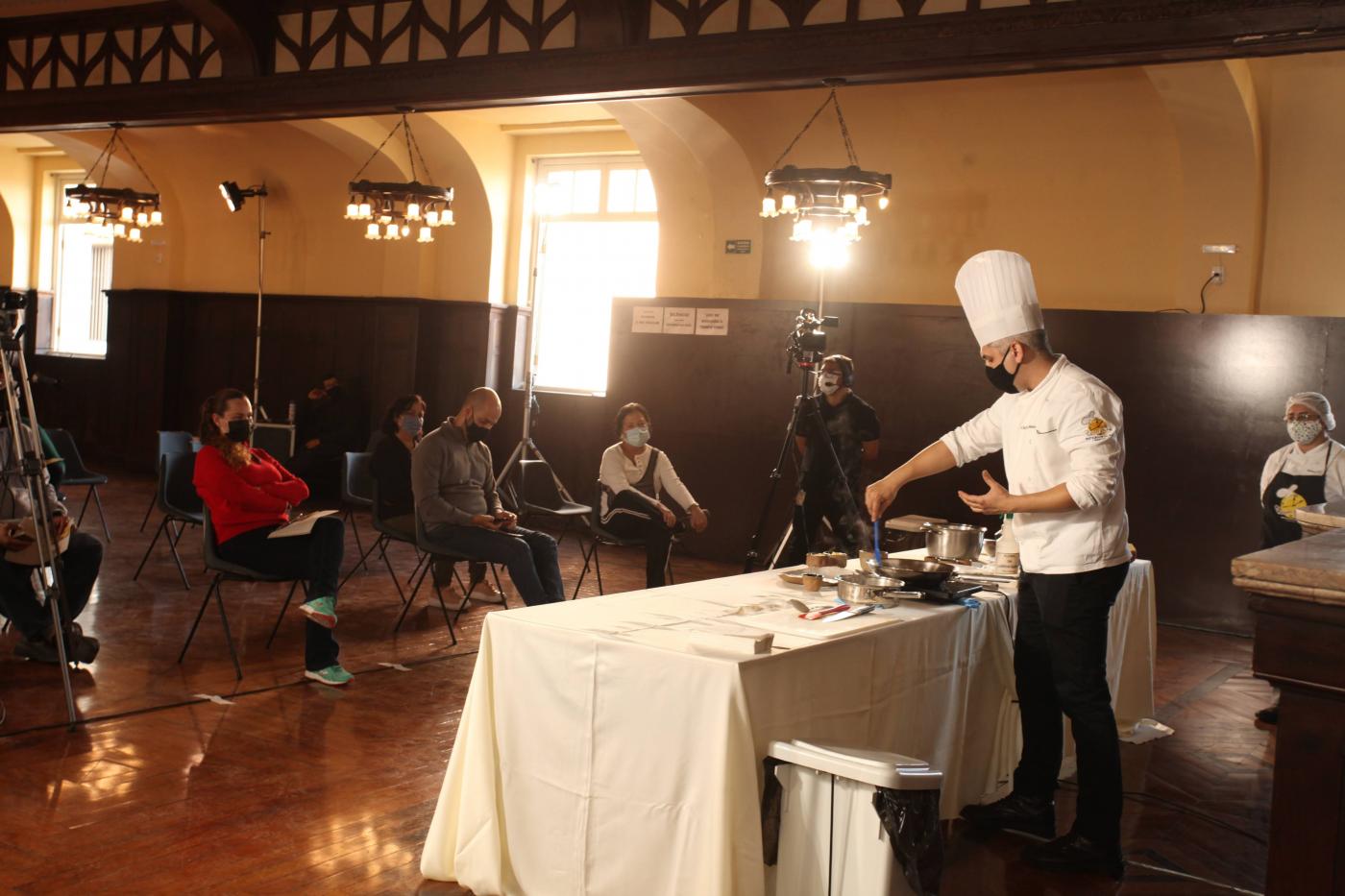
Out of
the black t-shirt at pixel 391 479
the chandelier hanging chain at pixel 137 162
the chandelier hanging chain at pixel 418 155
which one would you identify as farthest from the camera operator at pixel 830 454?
the chandelier hanging chain at pixel 137 162

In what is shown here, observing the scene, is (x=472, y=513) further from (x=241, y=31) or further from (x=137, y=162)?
(x=137, y=162)

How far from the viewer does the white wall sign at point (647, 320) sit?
31.3 feet

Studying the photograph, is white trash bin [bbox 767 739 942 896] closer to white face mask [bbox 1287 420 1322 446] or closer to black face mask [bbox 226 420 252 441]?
black face mask [bbox 226 420 252 441]

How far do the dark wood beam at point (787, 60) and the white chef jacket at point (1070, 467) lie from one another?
1.75 meters

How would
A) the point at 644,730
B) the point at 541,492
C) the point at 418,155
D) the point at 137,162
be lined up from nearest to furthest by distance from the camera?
1. the point at 644,730
2. the point at 541,492
3. the point at 418,155
4. the point at 137,162

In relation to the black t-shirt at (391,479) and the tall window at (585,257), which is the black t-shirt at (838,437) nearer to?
the black t-shirt at (391,479)

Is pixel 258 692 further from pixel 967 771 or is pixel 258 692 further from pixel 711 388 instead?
pixel 711 388

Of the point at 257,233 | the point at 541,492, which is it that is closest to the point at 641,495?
the point at 541,492

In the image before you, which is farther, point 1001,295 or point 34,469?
point 34,469

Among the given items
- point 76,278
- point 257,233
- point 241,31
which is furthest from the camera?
point 76,278

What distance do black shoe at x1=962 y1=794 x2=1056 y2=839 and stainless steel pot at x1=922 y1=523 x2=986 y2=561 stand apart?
3.20 feet

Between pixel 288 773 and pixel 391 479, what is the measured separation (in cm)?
258

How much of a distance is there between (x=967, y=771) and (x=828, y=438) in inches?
130

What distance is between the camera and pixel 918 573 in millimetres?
3635
